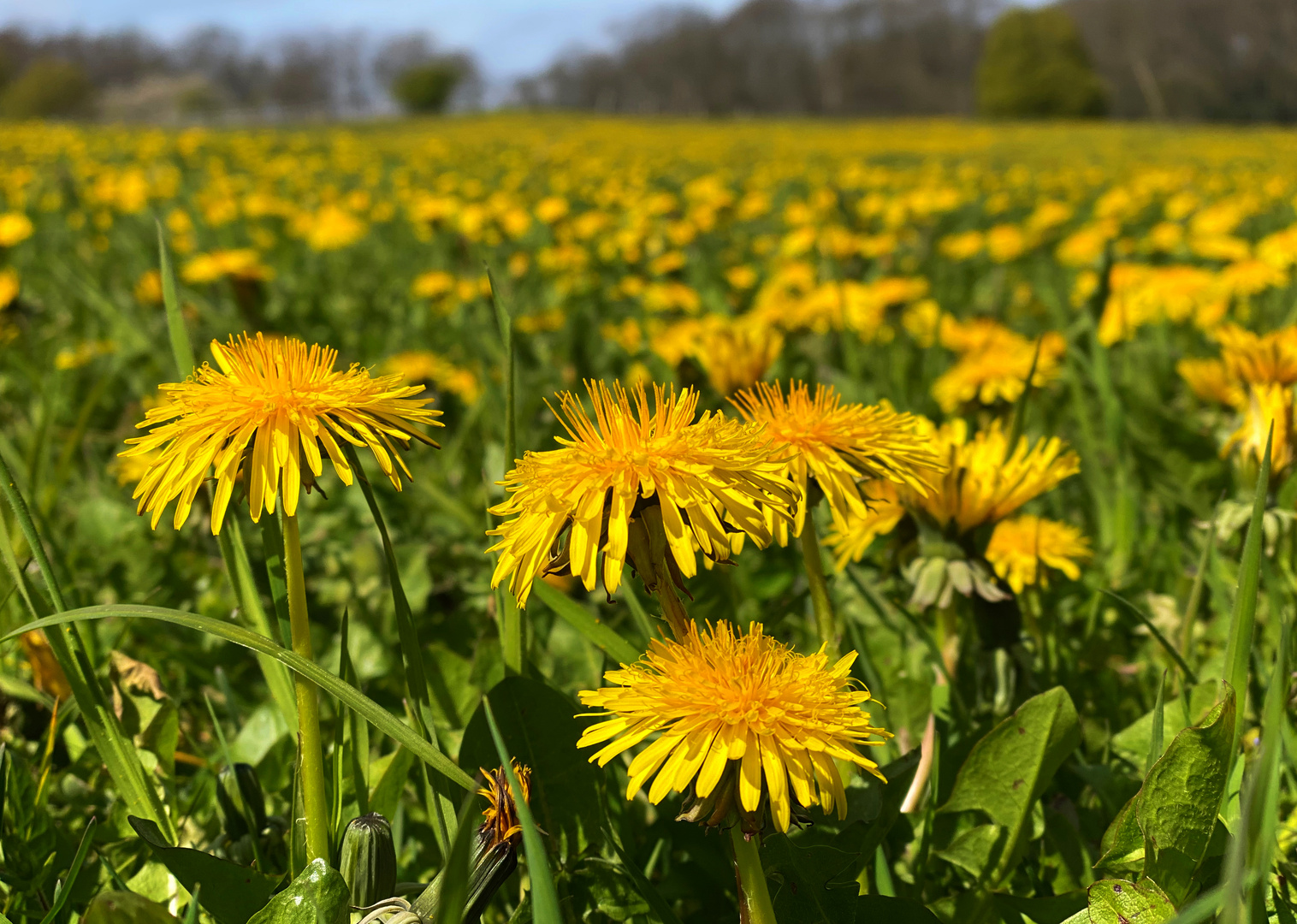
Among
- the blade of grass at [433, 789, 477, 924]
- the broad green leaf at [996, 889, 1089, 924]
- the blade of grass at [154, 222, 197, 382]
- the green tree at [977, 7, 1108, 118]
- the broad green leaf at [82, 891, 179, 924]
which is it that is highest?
the green tree at [977, 7, 1108, 118]

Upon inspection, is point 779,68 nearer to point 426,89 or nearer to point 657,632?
point 426,89

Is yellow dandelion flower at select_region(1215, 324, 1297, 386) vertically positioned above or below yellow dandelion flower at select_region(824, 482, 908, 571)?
above

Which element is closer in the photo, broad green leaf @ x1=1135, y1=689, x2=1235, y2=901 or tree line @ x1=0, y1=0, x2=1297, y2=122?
broad green leaf @ x1=1135, y1=689, x2=1235, y2=901

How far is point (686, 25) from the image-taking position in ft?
257

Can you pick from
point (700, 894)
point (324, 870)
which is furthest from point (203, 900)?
point (700, 894)

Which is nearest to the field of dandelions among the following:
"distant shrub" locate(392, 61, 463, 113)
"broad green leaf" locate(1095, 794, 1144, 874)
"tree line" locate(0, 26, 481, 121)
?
"broad green leaf" locate(1095, 794, 1144, 874)

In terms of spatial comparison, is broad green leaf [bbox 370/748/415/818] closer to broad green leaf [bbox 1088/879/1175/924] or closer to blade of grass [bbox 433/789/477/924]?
blade of grass [bbox 433/789/477/924]

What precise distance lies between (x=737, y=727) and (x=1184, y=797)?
0.39m

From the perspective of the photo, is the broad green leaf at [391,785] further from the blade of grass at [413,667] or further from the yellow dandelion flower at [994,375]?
the yellow dandelion flower at [994,375]

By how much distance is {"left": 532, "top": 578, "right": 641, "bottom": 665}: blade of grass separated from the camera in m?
0.90

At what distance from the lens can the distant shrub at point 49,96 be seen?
39125mm

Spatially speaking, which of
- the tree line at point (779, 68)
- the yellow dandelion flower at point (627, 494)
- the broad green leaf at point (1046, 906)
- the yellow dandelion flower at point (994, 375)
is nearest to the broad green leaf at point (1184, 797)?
the broad green leaf at point (1046, 906)

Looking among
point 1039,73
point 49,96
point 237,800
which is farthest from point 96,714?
point 49,96

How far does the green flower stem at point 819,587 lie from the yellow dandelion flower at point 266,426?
36 centimetres
